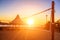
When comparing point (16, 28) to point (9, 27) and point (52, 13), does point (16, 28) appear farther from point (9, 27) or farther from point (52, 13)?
point (52, 13)

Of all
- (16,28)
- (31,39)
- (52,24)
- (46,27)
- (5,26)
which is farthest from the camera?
(46,27)

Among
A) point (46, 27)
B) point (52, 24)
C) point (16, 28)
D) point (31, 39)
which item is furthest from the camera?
point (46, 27)

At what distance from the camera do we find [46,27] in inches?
955

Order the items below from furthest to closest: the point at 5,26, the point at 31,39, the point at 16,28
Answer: the point at 5,26 → the point at 16,28 → the point at 31,39

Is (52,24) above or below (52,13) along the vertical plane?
below

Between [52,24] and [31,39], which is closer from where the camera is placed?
[52,24]

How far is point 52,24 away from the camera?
4.76m

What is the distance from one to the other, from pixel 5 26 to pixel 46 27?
22.8 feet

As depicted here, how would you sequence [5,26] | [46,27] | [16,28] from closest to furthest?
[16,28] → [5,26] → [46,27]

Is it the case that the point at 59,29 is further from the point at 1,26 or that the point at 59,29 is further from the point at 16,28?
the point at 1,26

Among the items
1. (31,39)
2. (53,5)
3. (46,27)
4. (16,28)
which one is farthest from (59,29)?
(53,5)

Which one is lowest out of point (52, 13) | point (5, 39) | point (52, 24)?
point (5, 39)

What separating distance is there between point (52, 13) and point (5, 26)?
17174 millimetres

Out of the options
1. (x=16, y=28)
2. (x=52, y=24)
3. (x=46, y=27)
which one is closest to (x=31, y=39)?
(x=52, y=24)
